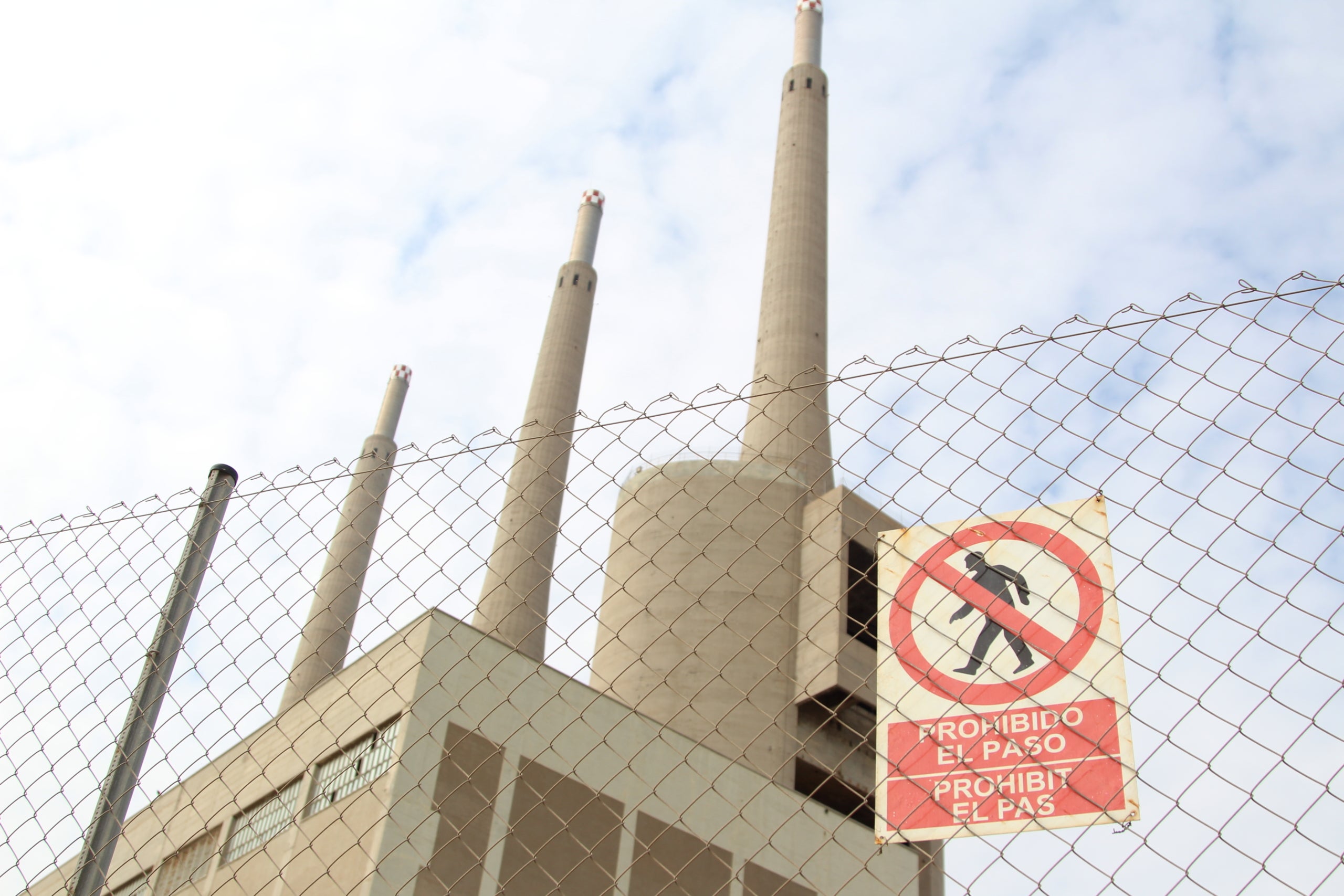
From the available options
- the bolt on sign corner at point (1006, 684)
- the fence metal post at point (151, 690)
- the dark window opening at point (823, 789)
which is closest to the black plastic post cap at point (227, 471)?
the fence metal post at point (151, 690)

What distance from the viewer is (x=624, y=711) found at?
786 inches

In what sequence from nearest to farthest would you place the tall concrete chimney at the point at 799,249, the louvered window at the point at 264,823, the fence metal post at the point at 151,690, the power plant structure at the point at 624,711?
1. the fence metal post at the point at 151,690
2. the power plant structure at the point at 624,711
3. the louvered window at the point at 264,823
4. the tall concrete chimney at the point at 799,249

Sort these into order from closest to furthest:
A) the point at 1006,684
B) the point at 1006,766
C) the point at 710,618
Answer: the point at 1006,766
the point at 1006,684
the point at 710,618

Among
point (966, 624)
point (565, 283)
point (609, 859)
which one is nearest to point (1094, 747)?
point (966, 624)

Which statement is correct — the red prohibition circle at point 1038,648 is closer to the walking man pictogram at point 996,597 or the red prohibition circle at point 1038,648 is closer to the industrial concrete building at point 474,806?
the walking man pictogram at point 996,597

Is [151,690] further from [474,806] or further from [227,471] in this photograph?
[474,806]

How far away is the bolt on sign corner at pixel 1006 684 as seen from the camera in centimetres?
262

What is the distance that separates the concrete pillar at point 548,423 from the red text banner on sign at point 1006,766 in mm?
25127

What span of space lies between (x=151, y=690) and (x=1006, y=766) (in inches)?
100

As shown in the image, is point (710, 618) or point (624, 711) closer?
point (624, 711)

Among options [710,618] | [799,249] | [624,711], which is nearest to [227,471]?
[624,711]

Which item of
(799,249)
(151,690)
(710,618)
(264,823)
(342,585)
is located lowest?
(151,690)

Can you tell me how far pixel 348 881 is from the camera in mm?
15500

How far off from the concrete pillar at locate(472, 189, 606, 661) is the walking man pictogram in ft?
82.2
